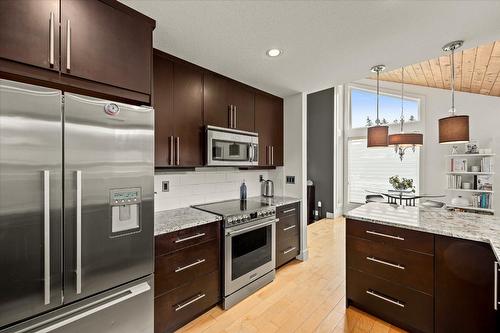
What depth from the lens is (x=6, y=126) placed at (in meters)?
1.06

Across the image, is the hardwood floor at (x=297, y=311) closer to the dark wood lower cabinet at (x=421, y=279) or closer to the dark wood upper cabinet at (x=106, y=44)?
the dark wood lower cabinet at (x=421, y=279)

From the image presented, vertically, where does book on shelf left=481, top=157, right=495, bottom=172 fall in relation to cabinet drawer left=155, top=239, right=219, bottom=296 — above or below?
above

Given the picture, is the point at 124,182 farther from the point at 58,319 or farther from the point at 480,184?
the point at 480,184

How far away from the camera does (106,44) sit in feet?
4.68

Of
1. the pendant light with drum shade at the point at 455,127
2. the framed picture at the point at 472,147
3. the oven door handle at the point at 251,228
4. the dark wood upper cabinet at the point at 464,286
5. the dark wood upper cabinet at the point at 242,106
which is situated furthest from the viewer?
the framed picture at the point at 472,147

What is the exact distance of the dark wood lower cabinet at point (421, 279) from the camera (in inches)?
60.4

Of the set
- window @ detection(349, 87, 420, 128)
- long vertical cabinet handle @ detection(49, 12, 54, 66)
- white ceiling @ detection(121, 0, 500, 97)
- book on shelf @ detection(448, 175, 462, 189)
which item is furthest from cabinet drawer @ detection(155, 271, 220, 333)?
window @ detection(349, 87, 420, 128)

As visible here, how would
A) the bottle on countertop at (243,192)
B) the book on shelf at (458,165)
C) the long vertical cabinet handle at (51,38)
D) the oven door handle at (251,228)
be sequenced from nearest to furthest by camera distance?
the long vertical cabinet handle at (51,38), the oven door handle at (251,228), the bottle on countertop at (243,192), the book on shelf at (458,165)

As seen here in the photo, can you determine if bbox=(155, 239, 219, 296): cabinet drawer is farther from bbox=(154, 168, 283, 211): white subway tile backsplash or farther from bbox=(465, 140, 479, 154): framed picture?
bbox=(465, 140, 479, 154): framed picture

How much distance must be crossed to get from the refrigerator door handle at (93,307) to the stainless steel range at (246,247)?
0.86 m

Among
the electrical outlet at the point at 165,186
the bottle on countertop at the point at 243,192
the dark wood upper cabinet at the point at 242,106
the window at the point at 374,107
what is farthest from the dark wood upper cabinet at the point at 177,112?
the window at the point at 374,107

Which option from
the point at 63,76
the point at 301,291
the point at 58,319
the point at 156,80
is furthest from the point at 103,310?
the point at 301,291

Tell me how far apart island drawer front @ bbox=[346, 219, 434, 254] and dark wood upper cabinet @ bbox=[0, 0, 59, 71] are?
2565 millimetres

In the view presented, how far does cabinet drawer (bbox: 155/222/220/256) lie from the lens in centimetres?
175
